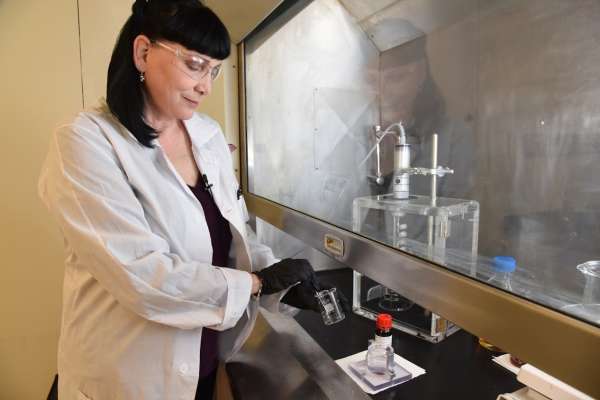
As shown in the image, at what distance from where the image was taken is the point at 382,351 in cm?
94

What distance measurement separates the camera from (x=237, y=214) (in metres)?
0.98

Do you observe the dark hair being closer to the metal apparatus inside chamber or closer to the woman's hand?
the woman's hand

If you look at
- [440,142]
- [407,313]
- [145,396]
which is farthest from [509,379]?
[145,396]

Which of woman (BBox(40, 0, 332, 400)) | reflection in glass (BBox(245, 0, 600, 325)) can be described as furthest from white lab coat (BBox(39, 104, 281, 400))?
reflection in glass (BBox(245, 0, 600, 325))

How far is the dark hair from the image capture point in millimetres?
760

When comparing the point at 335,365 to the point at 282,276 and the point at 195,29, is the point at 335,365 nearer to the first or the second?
the point at 282,276

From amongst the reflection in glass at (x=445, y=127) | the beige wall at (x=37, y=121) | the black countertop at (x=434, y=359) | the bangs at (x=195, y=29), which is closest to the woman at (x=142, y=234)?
the bangs at (x=195, y=29)

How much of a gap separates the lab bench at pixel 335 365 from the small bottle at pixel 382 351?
2.6 inches

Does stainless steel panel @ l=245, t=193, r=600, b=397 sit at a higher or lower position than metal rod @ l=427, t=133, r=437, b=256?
lower

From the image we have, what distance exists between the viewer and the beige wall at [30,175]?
4.51ft

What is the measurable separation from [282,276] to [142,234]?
1.04 feet

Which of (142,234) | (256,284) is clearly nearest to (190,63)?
(142,234)

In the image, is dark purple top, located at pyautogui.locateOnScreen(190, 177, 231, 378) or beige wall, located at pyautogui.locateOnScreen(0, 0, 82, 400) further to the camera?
beige wall, located at pyautogui.locateOnScreen(0, 0, 82, 400)

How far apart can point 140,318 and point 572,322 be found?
0.72 meters
